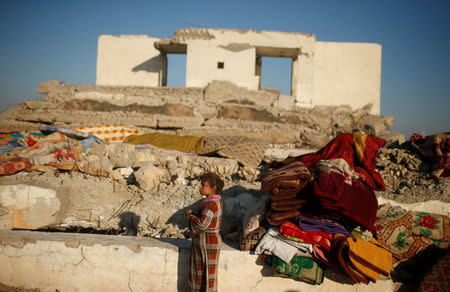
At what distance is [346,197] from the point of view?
2705 millimetres

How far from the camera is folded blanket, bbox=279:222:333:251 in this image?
2555 millimetres

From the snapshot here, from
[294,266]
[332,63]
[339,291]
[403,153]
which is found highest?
[332,63]

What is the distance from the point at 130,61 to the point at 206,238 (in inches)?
549

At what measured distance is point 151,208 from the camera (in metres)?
4.11

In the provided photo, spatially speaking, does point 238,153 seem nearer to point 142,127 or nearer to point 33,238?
point 33,238

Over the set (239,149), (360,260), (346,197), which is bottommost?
(360,260)

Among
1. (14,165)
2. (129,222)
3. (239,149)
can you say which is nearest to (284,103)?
(239,149)

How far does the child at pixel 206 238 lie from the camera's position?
2.35 meters

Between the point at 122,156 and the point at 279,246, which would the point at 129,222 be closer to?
the point at 122,156

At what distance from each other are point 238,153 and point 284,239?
316 cm

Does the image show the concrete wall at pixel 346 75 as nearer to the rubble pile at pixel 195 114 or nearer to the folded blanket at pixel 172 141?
the rubble pile at pixel 195 114

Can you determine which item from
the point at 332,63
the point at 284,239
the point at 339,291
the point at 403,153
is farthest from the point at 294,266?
the point at 332,63

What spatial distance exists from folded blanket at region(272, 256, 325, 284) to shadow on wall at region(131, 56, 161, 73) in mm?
13558

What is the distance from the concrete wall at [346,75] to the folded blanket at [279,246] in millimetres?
11991
